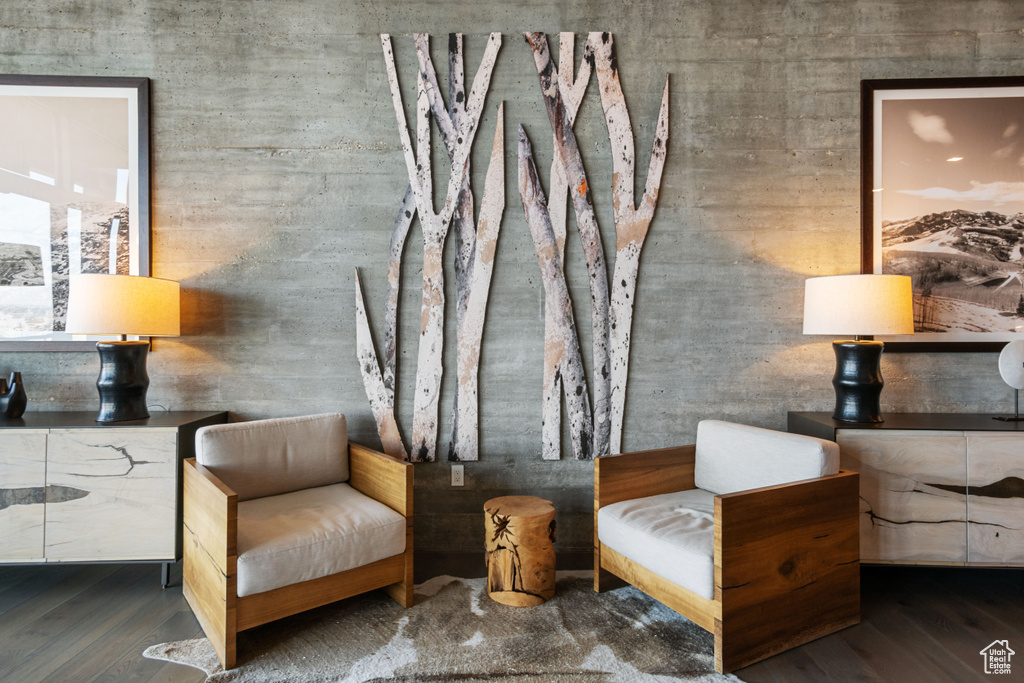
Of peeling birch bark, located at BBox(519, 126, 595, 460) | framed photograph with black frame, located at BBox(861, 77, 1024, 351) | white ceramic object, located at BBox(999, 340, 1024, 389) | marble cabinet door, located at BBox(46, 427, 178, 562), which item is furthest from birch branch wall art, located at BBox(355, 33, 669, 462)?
white ceramic object, located at BBox(999, 340, 1024, 389)

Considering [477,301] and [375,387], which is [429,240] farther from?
[375,387]

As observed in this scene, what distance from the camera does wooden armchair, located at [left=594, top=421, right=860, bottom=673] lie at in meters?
1.66

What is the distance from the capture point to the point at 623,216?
262 centimetres

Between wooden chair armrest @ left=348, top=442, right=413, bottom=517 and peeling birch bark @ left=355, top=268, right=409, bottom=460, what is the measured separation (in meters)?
0.23

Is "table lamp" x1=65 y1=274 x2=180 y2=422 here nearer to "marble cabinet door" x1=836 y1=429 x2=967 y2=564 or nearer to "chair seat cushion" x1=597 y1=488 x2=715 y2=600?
"chair seat cushion" x1=597 y1=488 x2=715 y2=600

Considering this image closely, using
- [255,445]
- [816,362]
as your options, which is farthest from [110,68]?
[816,362]

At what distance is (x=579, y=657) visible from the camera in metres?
1.76

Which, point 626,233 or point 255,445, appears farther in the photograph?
point 626,233

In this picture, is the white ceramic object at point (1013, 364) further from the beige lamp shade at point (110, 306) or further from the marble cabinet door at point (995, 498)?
the beige lamp shade at point (110, 306)

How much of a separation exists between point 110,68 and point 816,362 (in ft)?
12.7

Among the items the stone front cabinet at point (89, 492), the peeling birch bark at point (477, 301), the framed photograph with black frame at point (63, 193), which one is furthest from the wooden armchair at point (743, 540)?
the framed photograph with black frame at point (63, 193)

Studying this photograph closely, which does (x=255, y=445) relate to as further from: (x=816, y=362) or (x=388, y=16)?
(x=816, y=362)

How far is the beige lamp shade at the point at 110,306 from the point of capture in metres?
2.17

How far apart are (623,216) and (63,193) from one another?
2.82 meters
